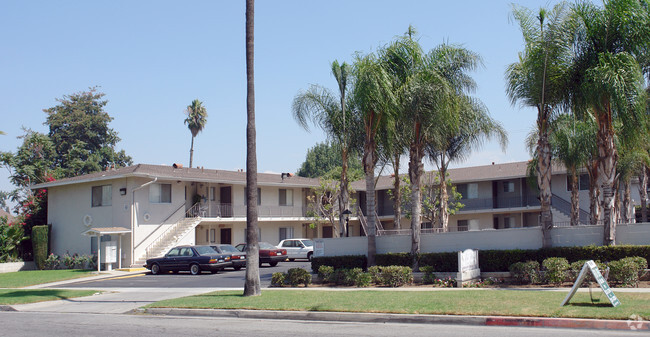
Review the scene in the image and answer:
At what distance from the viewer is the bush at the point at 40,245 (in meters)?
37.9

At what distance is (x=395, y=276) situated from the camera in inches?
801

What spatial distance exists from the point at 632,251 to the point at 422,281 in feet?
21.3

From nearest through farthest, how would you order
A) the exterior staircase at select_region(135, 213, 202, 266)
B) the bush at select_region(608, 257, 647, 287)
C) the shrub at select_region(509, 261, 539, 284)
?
the bush at select_region(608, 257, 647, 287), the shrub at select_region(509, 261, 539, 284), the exterior staircase at select_region(135, 213, 202, 266)

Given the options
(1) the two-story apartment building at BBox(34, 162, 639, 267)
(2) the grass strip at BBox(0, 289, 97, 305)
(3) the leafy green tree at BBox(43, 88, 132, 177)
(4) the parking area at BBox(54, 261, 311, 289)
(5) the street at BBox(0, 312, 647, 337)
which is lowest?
(4) the parking area at BBox(54, 261, 311, 289)

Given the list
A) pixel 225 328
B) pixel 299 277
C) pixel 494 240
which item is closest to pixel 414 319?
pixel 225 328

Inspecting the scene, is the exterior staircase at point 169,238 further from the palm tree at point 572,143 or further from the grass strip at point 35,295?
the palm tree at point 572,143

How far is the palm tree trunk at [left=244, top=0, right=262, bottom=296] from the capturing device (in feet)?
59.2

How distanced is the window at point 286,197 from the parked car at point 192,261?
46.1 feet

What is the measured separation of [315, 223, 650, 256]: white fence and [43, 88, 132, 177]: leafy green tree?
1819 inches

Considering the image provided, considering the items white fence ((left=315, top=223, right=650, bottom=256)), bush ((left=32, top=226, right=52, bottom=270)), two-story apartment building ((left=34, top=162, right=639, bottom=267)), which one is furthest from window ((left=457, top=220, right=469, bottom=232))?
bush ((left=32, top=226, right=52, bottom=270))

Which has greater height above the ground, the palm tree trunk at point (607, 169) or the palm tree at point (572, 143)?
the palm tree at point (572, 143)

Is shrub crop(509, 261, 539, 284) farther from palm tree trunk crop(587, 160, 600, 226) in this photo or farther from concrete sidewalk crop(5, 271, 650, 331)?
palm tree trunk crop(587, 160, 600, 226)

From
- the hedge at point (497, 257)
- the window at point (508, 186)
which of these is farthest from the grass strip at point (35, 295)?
the window at point (508, 186)

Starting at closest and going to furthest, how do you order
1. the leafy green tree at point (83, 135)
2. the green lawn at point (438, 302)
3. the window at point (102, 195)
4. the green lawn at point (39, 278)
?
the green lawn at point (438, 302) → the green lawn at point (39, 278) → the window at point (102, 195) → the leafy green tree at point (83, 135)
